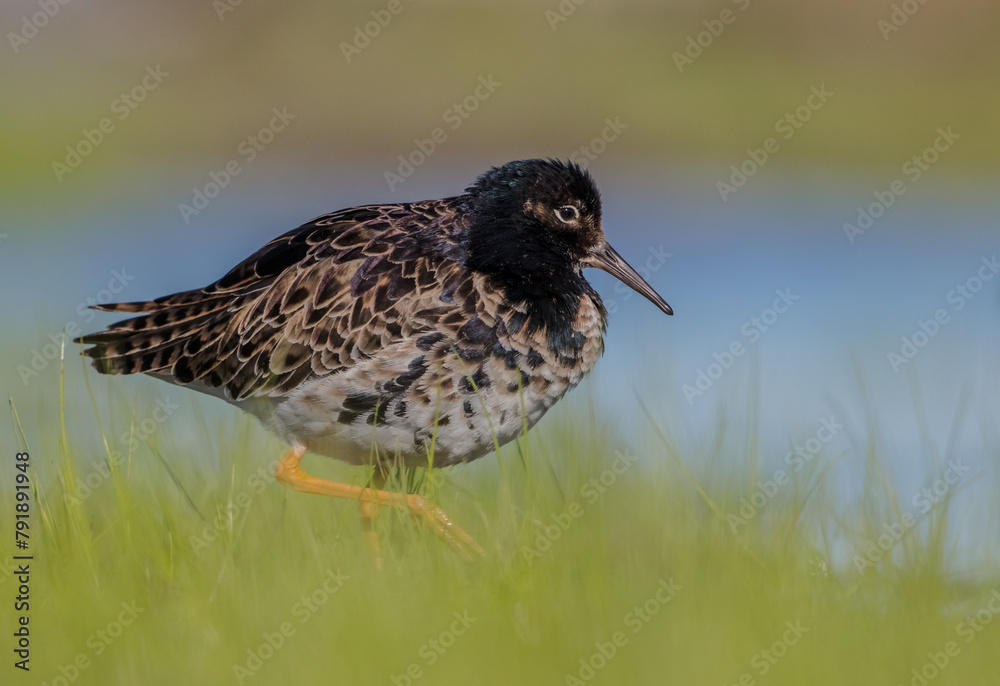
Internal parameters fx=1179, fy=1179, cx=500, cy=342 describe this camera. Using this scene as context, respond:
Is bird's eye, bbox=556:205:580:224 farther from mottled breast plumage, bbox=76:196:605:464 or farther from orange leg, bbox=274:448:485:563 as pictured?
orange leg, bbox=274:448:485:563

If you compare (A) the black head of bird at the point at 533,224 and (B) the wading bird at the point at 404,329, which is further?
(A) the black head of bird at the point at 533,224

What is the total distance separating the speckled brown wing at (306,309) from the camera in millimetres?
6695

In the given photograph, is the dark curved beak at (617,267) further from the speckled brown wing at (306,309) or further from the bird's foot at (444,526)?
the bird's foot at (444,526)

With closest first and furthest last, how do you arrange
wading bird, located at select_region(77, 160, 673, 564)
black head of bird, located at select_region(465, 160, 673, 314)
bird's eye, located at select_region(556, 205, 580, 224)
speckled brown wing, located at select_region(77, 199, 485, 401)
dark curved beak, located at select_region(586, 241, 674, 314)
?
1. wading bird, located at select_region(77, 160, 673, 564)
2. speckled brown wing, located at select_region(77, 199, 485, 401)
3. black head of bird, located at select_region(465, 160, 673, 314)
4. bird's eye, located at select_region(556, 205, 580, 224)
5. dark curved beak, located at select_region(586, 241, 674, 314)

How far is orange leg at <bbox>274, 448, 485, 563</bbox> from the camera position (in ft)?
19.9

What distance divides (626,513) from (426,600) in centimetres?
144

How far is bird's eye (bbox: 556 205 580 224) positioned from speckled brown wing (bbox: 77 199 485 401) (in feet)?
2.11

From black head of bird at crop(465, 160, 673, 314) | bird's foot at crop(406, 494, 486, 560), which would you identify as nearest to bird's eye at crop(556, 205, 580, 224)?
black head of bird at crop(465, 160, 673, 314)

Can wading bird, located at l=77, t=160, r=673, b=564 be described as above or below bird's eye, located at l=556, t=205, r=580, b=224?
below

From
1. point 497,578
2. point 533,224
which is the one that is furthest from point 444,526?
point 533,224

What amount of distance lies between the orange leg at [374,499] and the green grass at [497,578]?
12 centimetres

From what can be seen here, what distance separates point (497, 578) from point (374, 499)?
45.4 inches

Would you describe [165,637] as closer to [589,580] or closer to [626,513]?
[589,580]

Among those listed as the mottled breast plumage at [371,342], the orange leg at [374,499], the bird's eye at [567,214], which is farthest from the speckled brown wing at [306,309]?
the bird's eye at [567,214]
